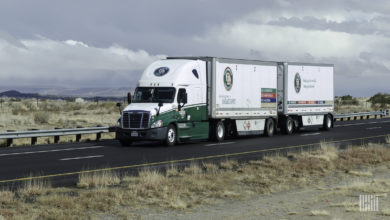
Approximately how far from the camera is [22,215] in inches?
399

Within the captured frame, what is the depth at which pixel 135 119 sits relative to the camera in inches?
1006

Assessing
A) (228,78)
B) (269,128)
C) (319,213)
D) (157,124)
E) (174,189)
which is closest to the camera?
(319,213)

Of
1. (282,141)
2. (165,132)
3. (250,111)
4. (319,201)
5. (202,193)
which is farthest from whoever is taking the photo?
(250,111)

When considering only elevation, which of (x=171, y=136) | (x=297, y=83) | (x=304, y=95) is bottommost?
(x=171, y=136)

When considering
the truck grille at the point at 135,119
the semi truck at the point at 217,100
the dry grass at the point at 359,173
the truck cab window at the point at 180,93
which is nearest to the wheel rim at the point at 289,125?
the semi truck at the point at 217,100

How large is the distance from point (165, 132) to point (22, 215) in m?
15.6

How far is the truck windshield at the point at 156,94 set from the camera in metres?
26.2

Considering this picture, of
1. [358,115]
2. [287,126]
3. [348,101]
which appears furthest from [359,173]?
[348,101]

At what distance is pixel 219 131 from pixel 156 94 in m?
4.07

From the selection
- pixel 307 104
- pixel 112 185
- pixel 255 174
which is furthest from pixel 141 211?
pixel 307 104

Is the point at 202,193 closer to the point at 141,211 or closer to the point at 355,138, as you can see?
the point at 141,211

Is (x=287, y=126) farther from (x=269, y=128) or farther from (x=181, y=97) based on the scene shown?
(x=181, y=97)

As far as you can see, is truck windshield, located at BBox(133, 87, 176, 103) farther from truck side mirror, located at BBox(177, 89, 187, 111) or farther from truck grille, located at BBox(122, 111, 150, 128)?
truck grille, located at BBox(122, 111, 150, 128)

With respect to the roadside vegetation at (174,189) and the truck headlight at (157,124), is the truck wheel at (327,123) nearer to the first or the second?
the truck headlight at (157,124)
